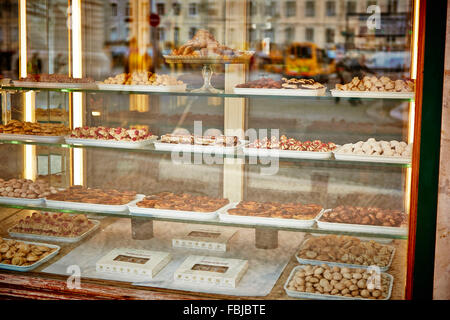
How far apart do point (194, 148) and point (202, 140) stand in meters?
0.07

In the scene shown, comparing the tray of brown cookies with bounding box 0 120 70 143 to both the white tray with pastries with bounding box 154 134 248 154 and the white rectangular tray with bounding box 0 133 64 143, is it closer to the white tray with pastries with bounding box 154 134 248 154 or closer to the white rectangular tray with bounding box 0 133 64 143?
the white rectangular tray with bounding box 0 133 64 143

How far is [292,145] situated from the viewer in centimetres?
332

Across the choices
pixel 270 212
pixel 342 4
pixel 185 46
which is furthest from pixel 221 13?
pixel 270 212

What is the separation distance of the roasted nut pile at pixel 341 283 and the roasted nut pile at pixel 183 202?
27.2 inches

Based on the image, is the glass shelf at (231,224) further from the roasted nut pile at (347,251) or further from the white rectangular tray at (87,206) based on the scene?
the roasted nut pile at (347,251)

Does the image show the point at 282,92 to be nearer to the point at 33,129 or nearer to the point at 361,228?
the point at 361,228

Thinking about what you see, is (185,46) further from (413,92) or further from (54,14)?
(413,92)

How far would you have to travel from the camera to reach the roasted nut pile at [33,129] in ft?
12.0

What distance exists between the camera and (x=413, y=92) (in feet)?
9.86

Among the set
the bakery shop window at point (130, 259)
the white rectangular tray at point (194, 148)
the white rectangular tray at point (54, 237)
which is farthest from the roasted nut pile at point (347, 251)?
the white rectangular tray at point (54, 237)

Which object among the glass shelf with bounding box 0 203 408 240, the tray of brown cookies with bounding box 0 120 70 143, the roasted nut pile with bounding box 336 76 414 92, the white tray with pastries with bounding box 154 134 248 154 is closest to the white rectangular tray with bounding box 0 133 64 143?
the tray of brown cookies with bounding box 0 120 70 143

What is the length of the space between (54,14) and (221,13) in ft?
4.02

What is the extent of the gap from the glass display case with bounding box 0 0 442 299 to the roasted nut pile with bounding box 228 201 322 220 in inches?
0.6

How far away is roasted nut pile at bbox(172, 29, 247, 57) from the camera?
3.41 meters
